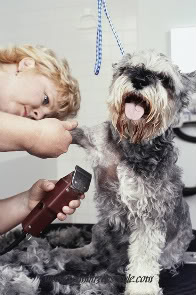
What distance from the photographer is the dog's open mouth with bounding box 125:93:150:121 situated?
1016 millimetres

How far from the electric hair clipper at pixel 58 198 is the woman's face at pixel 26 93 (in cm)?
26

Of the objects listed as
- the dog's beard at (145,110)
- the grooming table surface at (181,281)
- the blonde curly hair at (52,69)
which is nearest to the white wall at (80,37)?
the blonde curly hair at (52,69)

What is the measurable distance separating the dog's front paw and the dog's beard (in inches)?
14.5

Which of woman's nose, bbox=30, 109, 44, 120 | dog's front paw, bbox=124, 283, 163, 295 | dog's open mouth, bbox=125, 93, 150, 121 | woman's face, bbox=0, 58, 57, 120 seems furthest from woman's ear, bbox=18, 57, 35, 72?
dog's front paw, bbox=124, 283, 163, 295

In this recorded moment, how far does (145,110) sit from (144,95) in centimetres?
5

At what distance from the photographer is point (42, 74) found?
123 cm

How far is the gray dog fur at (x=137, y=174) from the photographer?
1019 mm

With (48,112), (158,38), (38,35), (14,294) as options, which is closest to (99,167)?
(48,112)

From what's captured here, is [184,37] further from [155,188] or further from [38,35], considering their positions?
[155,188]

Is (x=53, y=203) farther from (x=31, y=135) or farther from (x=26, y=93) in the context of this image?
(x=26, y=93)

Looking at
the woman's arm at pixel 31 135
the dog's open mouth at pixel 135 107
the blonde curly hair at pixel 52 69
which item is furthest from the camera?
the blonde curly hair at pixel 52 69

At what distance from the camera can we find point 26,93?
1190mm

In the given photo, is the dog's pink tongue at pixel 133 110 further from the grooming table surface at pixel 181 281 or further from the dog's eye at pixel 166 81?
the grooming table surface at pixel 181 281

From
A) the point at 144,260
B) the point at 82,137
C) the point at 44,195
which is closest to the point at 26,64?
the point at 82,137
